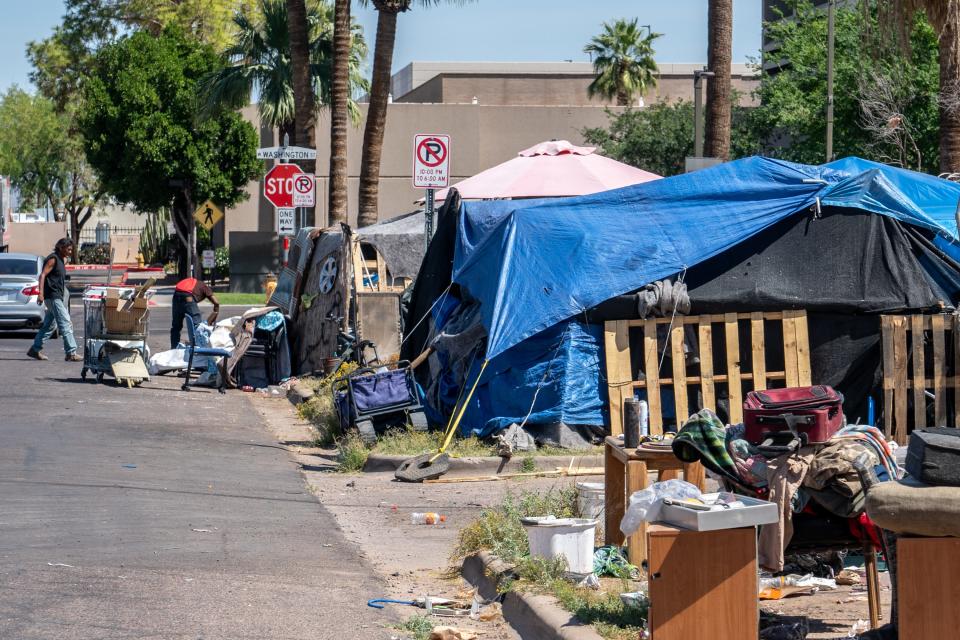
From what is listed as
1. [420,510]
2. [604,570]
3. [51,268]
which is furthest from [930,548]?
[51,268]

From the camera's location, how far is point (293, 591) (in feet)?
22.9

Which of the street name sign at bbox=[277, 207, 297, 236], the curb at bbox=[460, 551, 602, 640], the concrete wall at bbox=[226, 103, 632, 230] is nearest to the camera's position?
the curb at bbox=[460, 551, 602, 640]

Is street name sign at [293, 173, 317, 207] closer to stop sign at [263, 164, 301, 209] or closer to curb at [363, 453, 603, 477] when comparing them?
stop sign at [263, 164, 301, 209]

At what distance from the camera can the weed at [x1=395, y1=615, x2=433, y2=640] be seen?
20.8 ft

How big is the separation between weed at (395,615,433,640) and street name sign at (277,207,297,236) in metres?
15.1

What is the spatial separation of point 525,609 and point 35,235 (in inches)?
2721

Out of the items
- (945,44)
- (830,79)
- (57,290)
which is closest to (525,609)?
(57,290)

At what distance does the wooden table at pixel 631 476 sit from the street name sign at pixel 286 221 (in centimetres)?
1398

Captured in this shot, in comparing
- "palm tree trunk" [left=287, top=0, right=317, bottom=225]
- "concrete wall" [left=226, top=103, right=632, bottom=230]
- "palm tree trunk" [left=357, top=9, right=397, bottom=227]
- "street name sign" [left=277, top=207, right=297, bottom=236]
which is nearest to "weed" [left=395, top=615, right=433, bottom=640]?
"street name sign" [left=277, top=207, right=297, bottom=236]

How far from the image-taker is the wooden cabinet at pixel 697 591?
209 inches

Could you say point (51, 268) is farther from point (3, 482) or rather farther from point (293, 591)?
point (293, 591)

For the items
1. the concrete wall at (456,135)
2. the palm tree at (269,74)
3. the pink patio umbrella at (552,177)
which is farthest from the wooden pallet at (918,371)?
the concrete wall at (456,135)

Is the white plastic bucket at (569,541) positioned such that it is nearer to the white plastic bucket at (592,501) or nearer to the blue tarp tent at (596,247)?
the white plastic bucket at (592,501)

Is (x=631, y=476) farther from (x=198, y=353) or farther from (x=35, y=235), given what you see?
(x=35, y=235)
